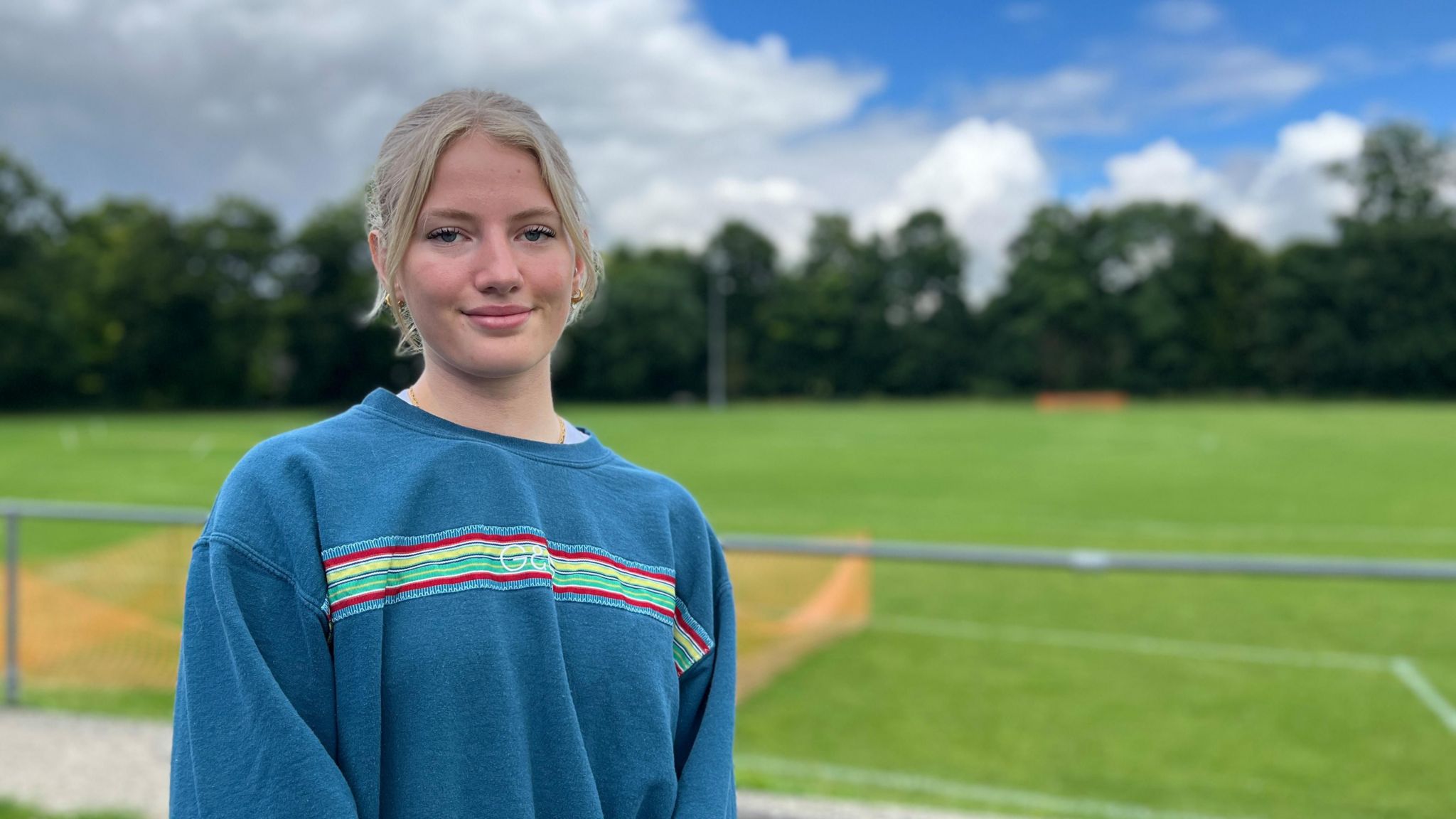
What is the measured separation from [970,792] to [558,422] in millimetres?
3221

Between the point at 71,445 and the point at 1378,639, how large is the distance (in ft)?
90.5

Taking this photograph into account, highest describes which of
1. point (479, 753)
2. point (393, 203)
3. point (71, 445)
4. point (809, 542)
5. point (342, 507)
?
point (393, 203)

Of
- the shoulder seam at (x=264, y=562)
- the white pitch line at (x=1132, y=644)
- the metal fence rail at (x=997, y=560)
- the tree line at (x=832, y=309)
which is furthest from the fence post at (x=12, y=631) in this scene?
the tree line at (x=832, y=309)

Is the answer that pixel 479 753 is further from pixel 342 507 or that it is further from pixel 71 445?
pixel 71 445

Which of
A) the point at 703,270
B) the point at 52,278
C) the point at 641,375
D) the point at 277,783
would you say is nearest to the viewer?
the point at 277,783

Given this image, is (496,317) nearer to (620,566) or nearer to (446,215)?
(446,215)

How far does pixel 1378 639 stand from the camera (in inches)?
306

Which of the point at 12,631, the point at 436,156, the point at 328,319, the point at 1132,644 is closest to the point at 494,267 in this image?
the point at 436,156

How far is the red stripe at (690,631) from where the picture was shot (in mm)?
1505

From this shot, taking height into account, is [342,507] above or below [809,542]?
above

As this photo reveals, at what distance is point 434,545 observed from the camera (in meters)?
1.26

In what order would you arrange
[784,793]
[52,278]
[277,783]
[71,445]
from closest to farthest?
[277,783]
[784,793]
[71,445]
[52,278]

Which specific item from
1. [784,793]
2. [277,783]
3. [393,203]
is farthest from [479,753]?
[784,793]

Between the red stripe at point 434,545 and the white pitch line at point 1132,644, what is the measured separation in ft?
22.5
